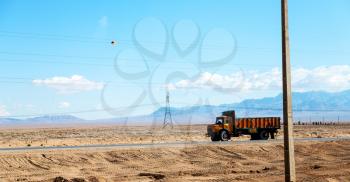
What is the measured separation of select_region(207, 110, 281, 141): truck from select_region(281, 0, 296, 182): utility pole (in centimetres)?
3802

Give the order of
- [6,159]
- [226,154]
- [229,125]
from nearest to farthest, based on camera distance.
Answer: [6,159] → [226,154] → [229,125]

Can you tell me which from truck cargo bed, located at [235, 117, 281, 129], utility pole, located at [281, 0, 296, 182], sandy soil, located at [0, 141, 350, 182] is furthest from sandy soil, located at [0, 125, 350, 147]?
utility pole, located at [281, 0, 296, 182]

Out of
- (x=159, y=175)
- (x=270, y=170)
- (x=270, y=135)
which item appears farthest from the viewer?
(x=270, y=135)

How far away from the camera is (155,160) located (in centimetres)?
3566

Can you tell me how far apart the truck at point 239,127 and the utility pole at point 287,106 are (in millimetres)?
38020

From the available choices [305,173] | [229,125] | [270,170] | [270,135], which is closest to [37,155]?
[270,170]

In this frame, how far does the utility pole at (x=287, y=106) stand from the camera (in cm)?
1277

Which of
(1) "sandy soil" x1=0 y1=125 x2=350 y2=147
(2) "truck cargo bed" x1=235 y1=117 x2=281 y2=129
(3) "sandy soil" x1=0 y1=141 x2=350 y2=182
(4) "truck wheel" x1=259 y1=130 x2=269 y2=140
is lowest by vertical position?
(3) "sandy soil" x1=0 y1=141 x2=350 y2=182

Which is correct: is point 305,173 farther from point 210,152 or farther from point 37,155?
point 37,155

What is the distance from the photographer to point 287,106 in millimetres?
12680

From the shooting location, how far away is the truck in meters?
51.6

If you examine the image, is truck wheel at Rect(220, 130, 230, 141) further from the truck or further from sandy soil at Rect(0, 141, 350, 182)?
sandy soil at Rect(0, 141, 350, 182)

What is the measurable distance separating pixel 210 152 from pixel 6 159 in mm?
15675

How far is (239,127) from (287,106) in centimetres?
4027
